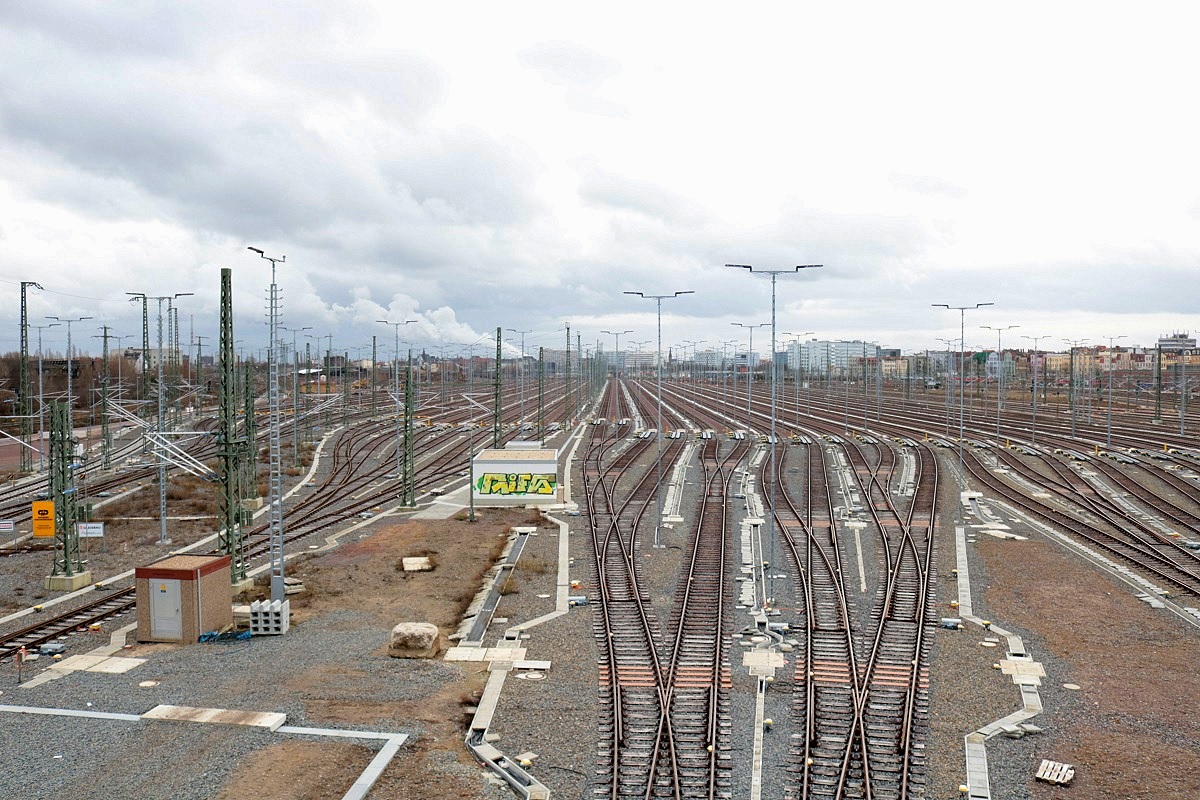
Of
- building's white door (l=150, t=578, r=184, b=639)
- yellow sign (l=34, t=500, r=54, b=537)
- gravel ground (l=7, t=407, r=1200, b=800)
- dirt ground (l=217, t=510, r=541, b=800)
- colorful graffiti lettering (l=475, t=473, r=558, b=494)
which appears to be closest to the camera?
dirt ground (l=217, t=510, r=541, b=800)

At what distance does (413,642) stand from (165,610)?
19.4 ft

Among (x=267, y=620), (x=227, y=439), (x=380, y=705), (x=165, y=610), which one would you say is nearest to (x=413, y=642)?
(x=380, y=705)

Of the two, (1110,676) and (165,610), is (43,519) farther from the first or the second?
(1110,676)

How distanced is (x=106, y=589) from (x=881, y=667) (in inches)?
816

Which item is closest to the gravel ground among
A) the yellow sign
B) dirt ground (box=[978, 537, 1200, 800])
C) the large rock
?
dirt ground (box=[978, 537, 1200, 800])

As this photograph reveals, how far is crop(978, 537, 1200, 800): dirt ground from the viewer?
13.4 m

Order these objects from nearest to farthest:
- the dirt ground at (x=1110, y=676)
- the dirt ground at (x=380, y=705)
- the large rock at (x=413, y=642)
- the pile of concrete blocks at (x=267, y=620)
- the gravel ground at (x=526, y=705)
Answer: the dirt ground at (x=380, y=705), the gravel ground at (x=526, y=705), the dirt ground at (x=1110, y=676), the large rock at (x=413, y=642), the pile of concrete blocks at (x=267, y=620)

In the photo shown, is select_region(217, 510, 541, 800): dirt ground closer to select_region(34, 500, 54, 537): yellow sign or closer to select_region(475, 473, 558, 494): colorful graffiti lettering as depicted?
select_region(34, 500, 54, 537): yellow sign

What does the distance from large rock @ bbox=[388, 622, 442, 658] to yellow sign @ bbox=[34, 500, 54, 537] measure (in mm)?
13516

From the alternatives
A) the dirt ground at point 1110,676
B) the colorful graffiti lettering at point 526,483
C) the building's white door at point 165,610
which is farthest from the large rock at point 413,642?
the colorful graffiti lettering at point 526,483

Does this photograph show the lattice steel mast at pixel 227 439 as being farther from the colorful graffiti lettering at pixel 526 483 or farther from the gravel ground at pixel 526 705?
the colorful graffiti lettering at pixel 526 483

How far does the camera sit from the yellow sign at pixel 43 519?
2608cm

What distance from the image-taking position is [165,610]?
20062 millimetres

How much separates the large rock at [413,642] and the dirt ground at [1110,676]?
11360 mm
